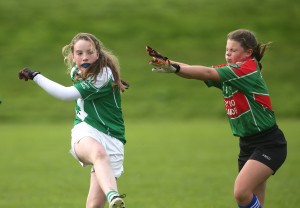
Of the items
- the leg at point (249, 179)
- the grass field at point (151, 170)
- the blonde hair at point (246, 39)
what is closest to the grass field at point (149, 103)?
the grass field at point (151, 170)

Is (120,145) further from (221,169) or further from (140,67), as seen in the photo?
(140,67)

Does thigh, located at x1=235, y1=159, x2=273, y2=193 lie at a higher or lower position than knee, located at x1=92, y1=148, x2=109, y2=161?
lower

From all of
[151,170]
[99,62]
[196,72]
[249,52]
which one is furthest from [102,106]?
[151,170]

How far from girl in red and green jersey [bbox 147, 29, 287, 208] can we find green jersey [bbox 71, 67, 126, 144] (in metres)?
0.94

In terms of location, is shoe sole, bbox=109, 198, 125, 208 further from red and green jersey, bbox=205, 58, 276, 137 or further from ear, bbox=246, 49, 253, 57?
ear, bbox=246, 49, 253, 57

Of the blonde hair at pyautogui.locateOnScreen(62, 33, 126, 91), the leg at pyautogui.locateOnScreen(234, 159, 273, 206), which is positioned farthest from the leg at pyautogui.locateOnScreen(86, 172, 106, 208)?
the leg at pyautogui.locateOnScreen(234, 159, 273, 206)

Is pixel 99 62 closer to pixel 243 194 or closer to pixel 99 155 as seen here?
pixel 99 155

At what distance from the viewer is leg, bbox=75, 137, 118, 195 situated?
19.6 feet

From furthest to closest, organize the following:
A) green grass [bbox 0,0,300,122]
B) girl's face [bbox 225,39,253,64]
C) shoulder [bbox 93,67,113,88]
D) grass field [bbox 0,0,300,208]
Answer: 1. green grass [bbox 0,0,300,122]
2. grass field [bbox 0,0,300,208]
3. girl's face [bbox 225,39,253,64]
4. shoulder [bbox 93,67,113,88]

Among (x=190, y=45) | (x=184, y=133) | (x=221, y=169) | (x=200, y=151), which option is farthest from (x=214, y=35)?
(x=221, y=169)

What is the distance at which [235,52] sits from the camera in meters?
6.70

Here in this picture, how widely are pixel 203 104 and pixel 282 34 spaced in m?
9.76

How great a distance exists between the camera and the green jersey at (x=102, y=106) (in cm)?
645

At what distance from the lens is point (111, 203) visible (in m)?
5.72
